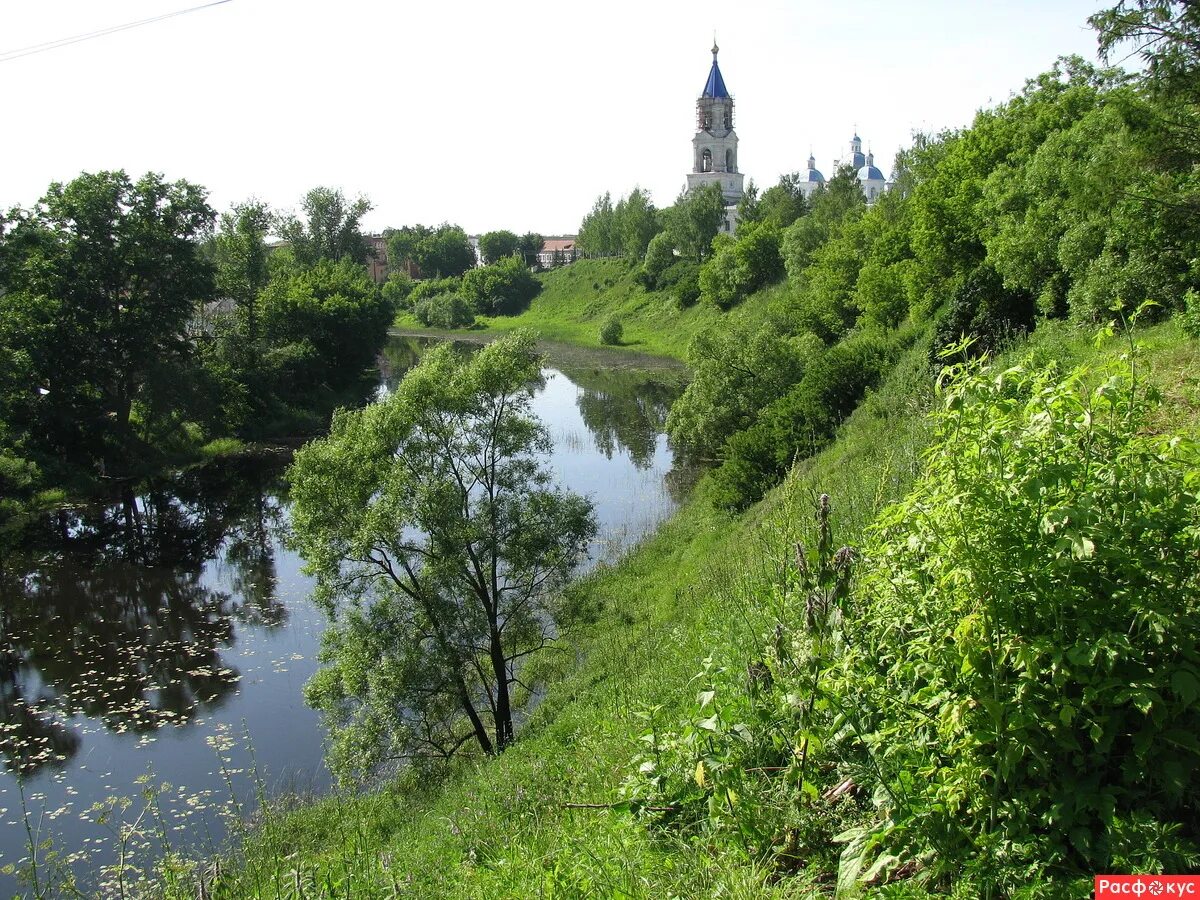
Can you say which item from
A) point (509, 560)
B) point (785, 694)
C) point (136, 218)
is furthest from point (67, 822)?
point (136, 218)

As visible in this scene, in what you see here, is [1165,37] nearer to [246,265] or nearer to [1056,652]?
[1056,652]

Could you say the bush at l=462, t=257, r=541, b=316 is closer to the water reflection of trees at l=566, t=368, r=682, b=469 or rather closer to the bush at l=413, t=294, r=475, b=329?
the bush at l=413, t=294, r=475, b=329

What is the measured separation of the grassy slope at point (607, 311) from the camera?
56.2 metres

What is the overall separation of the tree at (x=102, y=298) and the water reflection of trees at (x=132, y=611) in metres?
3.95

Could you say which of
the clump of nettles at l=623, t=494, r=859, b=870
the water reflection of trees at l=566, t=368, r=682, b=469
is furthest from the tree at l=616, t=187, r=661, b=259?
the clump of nettles at l=623, t=494, r=859, b=870

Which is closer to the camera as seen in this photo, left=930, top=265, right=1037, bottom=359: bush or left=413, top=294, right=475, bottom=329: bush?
left=930, top=265, right=1037, bottom=359: bush

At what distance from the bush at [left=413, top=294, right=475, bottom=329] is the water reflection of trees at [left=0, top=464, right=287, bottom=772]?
48.6 m

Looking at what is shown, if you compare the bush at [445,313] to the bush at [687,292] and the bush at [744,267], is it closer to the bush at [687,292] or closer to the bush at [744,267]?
the bush at [687,292]

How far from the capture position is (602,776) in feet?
19.0

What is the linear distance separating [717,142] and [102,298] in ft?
250

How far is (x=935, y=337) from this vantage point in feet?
60.4

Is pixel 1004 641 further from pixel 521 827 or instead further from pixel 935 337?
pixel 935 337

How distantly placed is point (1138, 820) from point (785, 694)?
5.03 feet

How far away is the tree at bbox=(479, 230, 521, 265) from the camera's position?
350 ft
